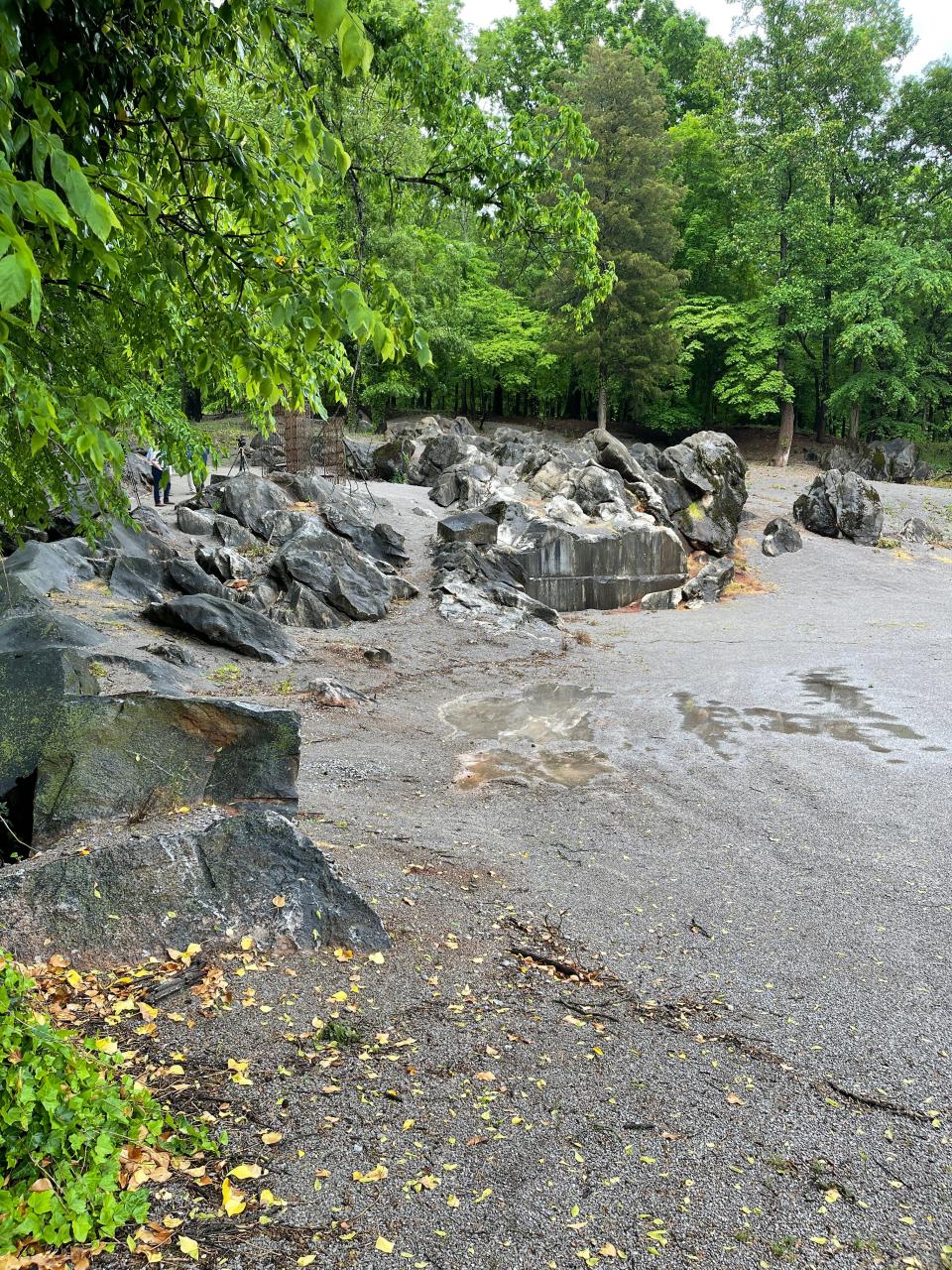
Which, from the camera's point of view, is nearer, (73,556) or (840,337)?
(73,556)

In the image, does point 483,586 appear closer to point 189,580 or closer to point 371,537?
point 371,537

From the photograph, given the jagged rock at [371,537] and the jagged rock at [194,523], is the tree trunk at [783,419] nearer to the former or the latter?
the jagged rock at [371,537]

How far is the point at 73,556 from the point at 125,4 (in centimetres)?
1059

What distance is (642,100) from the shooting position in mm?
30125

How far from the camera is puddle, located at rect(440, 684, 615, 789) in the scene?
765cm

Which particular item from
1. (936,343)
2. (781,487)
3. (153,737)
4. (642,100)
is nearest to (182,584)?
(153,737)

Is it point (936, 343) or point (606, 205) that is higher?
point (606, 205)

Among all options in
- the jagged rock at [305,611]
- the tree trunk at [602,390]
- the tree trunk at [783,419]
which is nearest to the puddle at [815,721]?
the jagged rock at [305,611]

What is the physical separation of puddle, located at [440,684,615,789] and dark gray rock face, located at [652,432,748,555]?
38.9ft

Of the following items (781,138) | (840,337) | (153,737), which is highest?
(781,138)

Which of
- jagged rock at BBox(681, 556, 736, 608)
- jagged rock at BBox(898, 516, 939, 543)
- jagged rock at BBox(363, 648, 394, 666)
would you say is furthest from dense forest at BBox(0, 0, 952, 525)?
jagged rock at BBox(898, 516, 939, 543)

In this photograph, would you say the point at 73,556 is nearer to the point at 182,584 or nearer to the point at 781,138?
the point at 182,584

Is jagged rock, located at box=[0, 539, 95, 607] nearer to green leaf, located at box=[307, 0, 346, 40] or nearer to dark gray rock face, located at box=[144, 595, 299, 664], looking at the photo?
dark gray rock face, located at box=[144, 595, 299, 664]

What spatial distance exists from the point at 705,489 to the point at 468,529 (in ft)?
27.2
